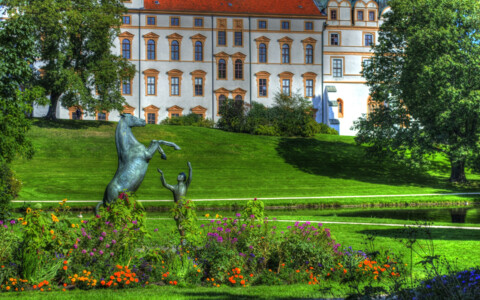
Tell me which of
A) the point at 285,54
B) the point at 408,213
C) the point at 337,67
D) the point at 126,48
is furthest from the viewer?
the point at 337,67

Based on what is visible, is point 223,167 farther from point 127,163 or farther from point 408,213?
point 127,163

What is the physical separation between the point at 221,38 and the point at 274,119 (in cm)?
1593

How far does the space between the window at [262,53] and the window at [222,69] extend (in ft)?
13.9

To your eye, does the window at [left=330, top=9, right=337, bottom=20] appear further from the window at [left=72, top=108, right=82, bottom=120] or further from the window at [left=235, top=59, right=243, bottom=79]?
the window at [left=72, top=108, right=82, bottom=120]

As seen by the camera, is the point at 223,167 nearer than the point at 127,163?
No

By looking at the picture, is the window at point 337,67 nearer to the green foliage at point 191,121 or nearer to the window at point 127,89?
the green foliage at point 191,121

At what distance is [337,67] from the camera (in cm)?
6812

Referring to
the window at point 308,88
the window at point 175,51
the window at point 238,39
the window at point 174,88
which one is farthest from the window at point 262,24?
the window at point 174,88

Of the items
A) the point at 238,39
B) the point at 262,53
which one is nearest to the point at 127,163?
the point at 238,39

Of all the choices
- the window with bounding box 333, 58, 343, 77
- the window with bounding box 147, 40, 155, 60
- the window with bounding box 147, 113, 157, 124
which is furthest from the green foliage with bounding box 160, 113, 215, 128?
the window with bounding box 333, 58, 343, 77

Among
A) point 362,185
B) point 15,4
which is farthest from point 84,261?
point 15,4

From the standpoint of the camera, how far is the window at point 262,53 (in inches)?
2643

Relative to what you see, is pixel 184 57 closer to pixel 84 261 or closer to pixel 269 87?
pixel 269 87

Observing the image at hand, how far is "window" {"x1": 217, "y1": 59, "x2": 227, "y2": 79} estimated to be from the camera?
66.1 metres
